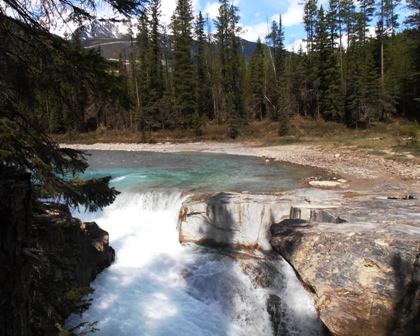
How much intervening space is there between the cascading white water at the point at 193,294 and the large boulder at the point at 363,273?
111cm

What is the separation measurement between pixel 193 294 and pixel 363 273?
3630 millimetres

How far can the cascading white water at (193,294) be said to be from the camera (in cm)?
561

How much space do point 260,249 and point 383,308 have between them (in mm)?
3572

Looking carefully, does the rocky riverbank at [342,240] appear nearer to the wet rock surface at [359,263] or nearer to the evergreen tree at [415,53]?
the wet rock surface at [359,263]

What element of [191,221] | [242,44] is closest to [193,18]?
[242,44]

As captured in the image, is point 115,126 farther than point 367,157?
Yes

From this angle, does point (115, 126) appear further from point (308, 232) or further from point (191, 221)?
point (308, 232)

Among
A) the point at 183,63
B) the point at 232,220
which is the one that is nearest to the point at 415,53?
the point at 183,63

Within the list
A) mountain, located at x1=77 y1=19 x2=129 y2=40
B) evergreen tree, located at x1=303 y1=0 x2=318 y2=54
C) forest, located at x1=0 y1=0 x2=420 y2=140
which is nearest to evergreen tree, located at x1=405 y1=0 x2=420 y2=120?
forest, located at x1=0 y1=0 x2=420 y2=140

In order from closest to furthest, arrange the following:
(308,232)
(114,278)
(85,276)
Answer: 1. (308,232)
2. (85,276)
3. (114,278)

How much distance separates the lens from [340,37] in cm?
3725

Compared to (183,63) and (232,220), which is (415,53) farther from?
(232,220)

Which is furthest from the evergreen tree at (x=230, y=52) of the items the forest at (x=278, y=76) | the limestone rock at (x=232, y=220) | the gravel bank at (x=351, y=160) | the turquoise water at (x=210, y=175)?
the limestone rock at (x=232, y=220)

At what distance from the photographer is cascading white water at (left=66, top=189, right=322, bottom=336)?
5.61m
